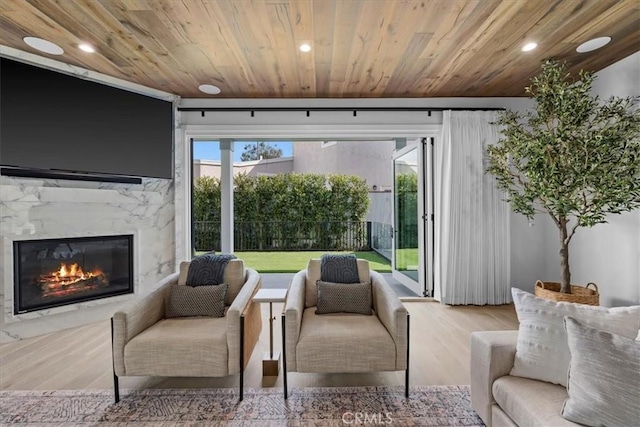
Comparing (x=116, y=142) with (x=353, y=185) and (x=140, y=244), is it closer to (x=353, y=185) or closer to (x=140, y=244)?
(x=140, y=244)

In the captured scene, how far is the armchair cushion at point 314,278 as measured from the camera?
2787mm

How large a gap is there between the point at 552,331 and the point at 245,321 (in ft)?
5.72

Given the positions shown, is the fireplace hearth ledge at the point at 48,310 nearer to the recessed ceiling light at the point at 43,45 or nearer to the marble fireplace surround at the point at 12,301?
the marble fireplace surround at the point at 12,301

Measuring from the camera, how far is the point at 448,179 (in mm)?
4109

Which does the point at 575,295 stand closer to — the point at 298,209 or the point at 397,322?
the point at 397,322

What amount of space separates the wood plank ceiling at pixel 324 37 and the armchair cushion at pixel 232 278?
1.85 meters

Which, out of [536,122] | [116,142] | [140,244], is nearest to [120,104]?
[116,142]

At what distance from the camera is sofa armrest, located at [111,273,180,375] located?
211cm

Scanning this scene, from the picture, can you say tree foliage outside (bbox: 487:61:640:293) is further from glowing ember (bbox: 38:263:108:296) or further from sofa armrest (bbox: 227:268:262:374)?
glowing ember (bbox: 38:263:108:296)

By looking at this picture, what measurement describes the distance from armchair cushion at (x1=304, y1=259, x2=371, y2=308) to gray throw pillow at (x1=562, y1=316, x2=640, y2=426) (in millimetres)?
1592

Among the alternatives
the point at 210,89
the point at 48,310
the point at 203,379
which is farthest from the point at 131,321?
the point at 210,89

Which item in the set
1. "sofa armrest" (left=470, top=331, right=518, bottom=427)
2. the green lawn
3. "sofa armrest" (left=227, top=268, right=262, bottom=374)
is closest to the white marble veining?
"sofa armrest" (left=227, top=268, right=262, bottom=374)

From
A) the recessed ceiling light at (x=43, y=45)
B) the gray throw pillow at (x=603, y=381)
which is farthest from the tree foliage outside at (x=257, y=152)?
the gray throw pillow at (x=603, y=381)
